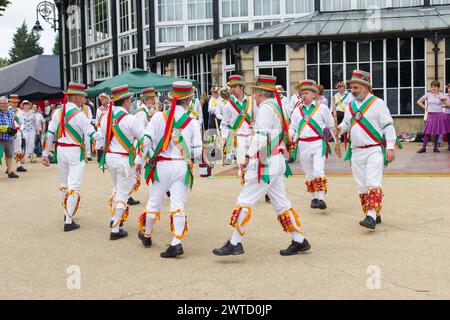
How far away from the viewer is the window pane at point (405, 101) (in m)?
21.3

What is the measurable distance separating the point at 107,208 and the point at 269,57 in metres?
13.7

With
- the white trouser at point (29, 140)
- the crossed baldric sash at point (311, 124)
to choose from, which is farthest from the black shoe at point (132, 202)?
the white trouser at point (29, 140)

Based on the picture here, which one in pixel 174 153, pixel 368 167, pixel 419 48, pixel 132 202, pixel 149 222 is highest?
pixel 419 48

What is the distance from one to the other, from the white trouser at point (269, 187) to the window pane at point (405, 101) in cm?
1589

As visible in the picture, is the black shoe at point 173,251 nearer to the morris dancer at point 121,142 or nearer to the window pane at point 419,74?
the morris dancer at point 121,142

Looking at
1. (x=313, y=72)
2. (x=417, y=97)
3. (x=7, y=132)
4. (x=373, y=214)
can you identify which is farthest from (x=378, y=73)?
(x=373, y=214)

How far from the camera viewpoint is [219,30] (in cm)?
2814

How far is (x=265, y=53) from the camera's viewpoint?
885 inches

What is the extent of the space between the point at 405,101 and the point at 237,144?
39.3ft

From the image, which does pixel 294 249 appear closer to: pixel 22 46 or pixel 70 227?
pixel 70 227

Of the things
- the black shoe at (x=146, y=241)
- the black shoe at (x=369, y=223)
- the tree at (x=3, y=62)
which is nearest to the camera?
the black shoe at (x=146, y=241)

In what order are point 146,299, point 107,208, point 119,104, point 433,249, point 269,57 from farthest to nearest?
point 269,57 → point 107,208 → point 119,104 → point 433,249 → point 146,299
